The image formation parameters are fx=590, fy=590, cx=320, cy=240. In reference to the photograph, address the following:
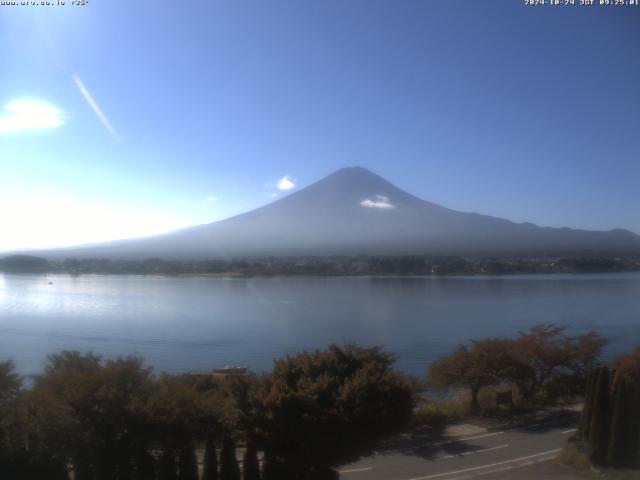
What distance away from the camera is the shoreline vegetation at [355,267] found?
118ft

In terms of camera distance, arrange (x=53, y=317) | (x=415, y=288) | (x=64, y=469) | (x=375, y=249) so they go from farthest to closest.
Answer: (x=375, y=249)
(x=415, y=288)
(x=53, y=317)
(x=64, y=469)

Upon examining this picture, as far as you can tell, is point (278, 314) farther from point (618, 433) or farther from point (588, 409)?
point (618, 433)

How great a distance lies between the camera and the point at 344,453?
16.3ft

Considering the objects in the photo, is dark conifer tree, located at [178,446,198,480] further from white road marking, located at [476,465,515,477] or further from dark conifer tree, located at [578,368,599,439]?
dark conifer tree, located at [578,368,599,439]

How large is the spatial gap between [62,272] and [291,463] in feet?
111

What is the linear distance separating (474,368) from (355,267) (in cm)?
2765

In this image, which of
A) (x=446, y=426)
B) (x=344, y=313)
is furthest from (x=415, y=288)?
(x=446, y=426)

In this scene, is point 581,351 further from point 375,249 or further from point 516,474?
point 375,249

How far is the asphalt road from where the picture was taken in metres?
5.87

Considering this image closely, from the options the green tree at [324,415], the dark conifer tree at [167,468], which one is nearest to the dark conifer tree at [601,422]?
the green tree at [324,415]

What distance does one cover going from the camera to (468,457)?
21.4 ft

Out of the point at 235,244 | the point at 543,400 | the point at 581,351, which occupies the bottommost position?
the point at 543,400

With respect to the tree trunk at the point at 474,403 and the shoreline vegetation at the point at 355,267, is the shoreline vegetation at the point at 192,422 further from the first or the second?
the shoreline vegetation at the point at 355,267

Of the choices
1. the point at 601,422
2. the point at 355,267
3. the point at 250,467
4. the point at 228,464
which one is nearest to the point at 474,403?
the point at 601,422
